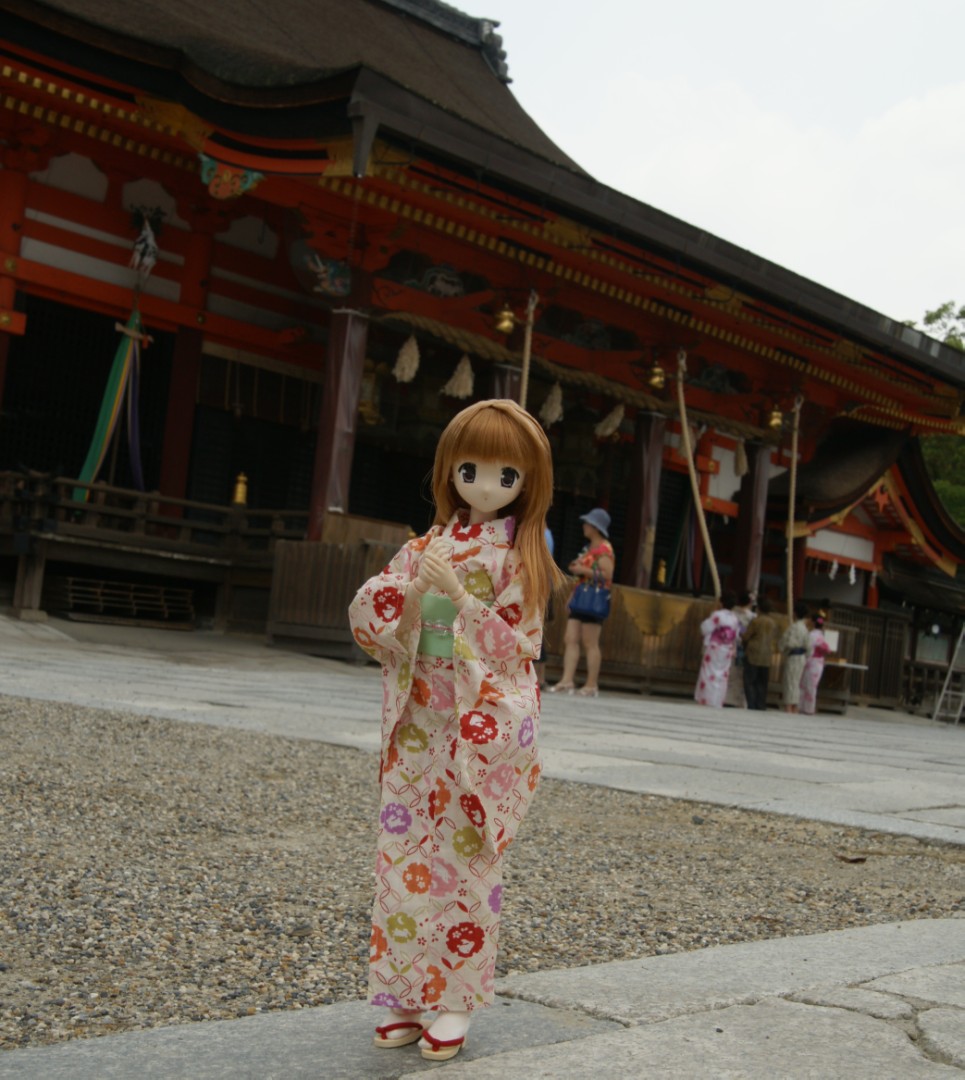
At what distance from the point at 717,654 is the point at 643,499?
3.01 meters

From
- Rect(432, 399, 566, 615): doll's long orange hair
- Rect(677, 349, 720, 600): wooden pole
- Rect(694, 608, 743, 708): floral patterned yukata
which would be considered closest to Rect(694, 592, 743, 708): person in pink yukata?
Rect(694, 608, 743, 708): floral patterned yukata

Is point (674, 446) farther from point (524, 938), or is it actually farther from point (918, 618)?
point (524, 938)

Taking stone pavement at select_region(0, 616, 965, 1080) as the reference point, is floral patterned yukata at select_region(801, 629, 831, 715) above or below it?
above

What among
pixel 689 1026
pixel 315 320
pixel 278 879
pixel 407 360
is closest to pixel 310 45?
pixel 315 320

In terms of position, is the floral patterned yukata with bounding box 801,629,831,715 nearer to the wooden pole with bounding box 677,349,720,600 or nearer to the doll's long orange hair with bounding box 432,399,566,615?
the wooden pole with bounding box 677,349,720,600

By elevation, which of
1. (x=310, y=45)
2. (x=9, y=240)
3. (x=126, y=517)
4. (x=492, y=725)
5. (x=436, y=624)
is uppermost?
(x=310, y=45)

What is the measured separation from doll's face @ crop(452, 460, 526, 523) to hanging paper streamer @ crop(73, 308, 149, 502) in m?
10.5

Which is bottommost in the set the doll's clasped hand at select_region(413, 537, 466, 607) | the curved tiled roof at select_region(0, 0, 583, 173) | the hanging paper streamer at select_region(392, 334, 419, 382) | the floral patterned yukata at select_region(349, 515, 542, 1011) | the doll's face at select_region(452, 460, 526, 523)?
the floral patterned yukata at select_region(349, 515, 542, 1011)

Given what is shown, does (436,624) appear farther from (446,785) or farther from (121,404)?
(121,404)

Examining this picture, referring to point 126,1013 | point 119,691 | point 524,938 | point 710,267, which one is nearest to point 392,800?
point 126,1013

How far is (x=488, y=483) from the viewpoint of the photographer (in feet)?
8.44

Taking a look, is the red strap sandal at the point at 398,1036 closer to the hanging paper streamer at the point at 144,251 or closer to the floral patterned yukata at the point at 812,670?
the hanging paper streamer at the point at 144,251

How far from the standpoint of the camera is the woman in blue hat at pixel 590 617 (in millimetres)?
10523

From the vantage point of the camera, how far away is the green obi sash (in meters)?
2.46
